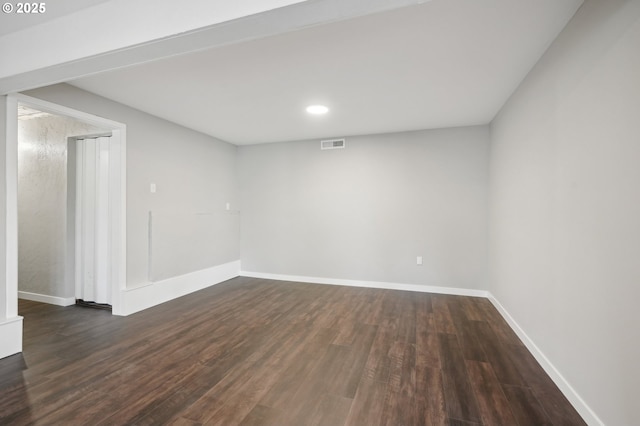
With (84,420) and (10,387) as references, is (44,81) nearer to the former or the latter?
(10,387)

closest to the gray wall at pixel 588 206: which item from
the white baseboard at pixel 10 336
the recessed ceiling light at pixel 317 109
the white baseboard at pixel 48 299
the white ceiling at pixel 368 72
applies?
the white ceiling at pixel 368 72

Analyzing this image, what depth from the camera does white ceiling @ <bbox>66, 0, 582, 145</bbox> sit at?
1.88 meters

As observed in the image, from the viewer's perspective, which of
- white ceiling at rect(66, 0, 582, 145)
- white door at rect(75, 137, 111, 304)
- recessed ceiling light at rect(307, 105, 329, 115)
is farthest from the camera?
white door at rect(75, 137, 111, 304)

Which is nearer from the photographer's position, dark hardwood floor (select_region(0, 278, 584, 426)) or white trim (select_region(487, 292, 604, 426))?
white trim (select_region(487, 292, 604, 426))

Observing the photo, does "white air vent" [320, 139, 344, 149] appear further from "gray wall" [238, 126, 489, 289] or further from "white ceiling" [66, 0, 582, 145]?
"white ceiling" [66, 0, 582, 145]

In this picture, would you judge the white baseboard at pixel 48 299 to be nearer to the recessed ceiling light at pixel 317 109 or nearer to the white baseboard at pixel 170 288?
the white baseboard at pixel 170 288

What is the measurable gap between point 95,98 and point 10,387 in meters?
2.68

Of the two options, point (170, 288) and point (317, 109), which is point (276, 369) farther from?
point (317, 109)

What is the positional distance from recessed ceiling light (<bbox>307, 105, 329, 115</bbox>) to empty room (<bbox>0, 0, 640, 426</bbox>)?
0.27ft

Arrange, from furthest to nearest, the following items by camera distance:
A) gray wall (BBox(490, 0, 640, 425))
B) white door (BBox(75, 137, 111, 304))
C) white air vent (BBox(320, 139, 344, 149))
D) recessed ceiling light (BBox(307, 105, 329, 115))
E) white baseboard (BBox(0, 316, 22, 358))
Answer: white air vent (BBox(320, 139, 344, 149)) → white door (BBox(75, 137, 111, 304)) → recessed ceiling light (BBox(307, 105, 329, 115)) → white baseboard (BBox(0, 316, 22, 358)) → gray wall (BBox(490, 0, 640, 425))

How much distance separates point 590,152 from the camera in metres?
1.67

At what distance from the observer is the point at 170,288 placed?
402 cm

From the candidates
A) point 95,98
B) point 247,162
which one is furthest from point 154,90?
point 247,162

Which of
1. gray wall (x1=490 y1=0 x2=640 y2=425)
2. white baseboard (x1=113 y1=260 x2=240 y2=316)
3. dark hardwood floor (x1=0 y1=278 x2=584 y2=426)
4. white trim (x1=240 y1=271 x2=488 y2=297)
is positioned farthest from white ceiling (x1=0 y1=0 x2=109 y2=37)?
white trim (x1=240 y1=271 x2=488 y2=297)
